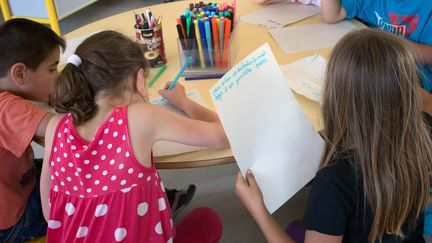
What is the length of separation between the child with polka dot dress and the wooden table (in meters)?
0.04

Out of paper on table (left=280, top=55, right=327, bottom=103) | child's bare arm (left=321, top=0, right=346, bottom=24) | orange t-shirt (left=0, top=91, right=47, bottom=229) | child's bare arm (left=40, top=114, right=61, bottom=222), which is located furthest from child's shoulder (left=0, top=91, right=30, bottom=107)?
child's bare arm (left=321, top=0, right=346, bottom=24)

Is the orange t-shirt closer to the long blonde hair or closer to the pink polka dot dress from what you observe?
the pink polka dot dress

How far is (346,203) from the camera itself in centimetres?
79

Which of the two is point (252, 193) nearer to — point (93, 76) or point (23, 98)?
point (93, 76)

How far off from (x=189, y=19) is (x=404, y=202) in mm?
677

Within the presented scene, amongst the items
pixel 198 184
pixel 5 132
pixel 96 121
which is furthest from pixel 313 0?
pixel 5 132

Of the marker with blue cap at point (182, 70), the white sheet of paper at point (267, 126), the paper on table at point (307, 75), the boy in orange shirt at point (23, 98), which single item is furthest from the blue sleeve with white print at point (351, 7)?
the boy in orange shirt at point (23, 98)

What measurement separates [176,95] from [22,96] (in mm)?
422

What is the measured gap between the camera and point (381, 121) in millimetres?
758

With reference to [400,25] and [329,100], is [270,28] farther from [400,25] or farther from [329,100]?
[329,100]

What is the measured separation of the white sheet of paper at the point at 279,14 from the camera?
148cm

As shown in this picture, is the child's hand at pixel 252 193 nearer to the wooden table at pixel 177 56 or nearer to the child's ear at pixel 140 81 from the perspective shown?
the wooden table at pixel 177 56

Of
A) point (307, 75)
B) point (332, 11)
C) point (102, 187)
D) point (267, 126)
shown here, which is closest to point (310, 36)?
point (332, 11)

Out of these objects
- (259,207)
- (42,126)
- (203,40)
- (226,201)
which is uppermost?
(203,40)
